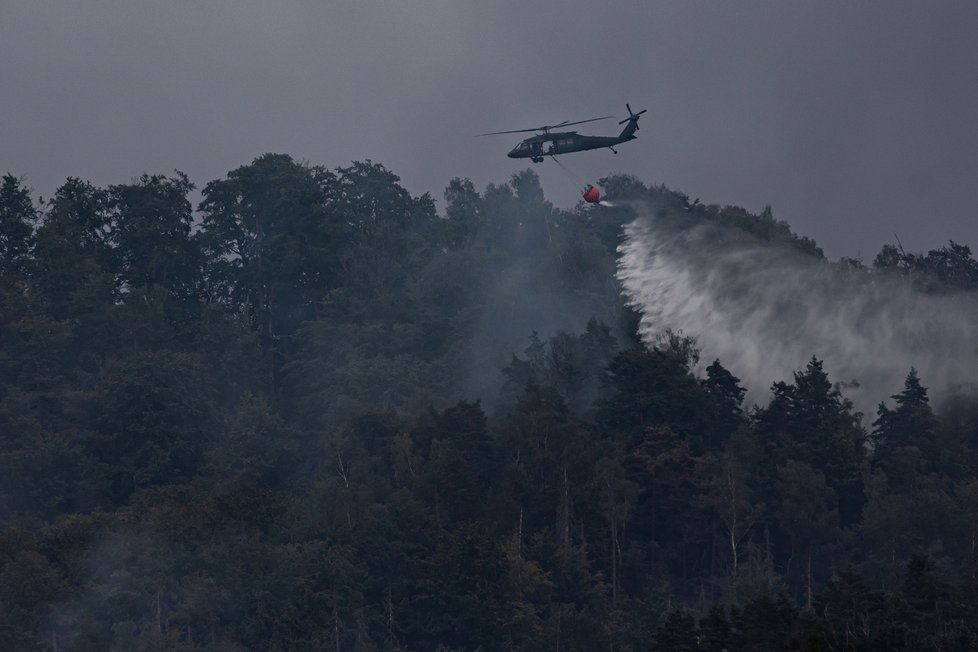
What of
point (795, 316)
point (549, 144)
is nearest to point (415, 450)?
point (549, 144)

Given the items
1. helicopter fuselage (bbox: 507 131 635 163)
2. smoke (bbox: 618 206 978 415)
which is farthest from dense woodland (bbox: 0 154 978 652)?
helicopter fuselage (bbox: 507 131 635 163)

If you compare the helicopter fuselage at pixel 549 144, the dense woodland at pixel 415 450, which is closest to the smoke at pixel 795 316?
the dense woodland at pixel 415 450

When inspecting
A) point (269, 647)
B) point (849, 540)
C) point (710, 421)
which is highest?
point (710, 421)

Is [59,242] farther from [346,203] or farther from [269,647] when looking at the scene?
[269,647]

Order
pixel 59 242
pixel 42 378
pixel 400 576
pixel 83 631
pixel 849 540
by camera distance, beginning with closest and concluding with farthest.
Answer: pixel 83 631 → pixel 400 576 → pixel 849 540 → pixel 42 378 → pixel 59 242

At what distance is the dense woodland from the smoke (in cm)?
129

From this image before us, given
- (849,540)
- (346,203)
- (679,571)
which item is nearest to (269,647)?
(679,571)

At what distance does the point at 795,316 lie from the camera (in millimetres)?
82375

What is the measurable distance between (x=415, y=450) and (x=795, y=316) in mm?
19181

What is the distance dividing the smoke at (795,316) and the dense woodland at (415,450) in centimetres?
129

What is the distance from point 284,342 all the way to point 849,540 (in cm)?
3527

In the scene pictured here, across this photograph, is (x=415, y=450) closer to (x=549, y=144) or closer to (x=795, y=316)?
(x=549, y=144)

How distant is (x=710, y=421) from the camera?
73.1m

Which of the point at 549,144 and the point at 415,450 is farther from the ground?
the point at 549,144
